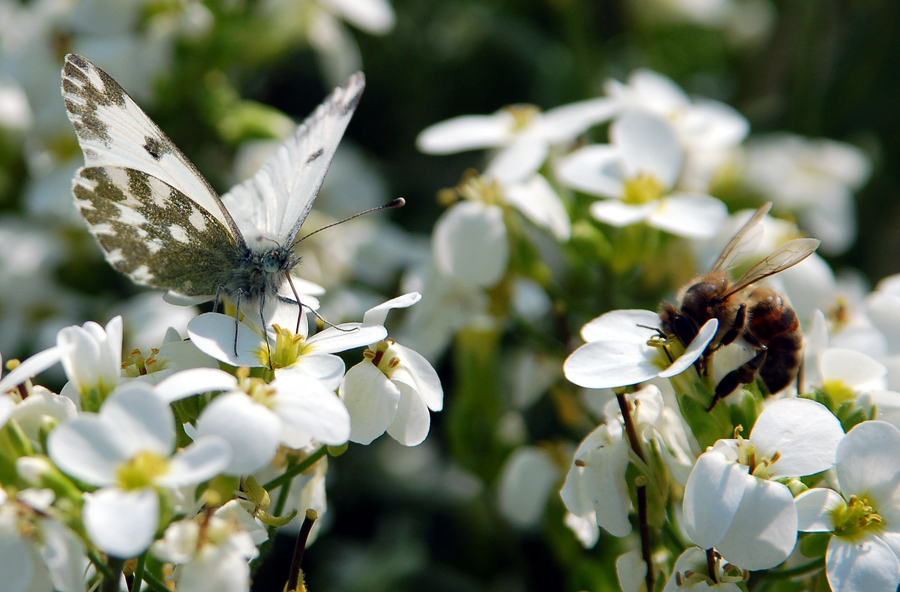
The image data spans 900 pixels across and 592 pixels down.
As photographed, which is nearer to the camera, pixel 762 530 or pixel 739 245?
pixel 762 530

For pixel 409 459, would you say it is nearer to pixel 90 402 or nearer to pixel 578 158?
pixel 578 158

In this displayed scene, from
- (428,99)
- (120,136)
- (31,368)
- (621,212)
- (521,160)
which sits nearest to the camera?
(31,368)

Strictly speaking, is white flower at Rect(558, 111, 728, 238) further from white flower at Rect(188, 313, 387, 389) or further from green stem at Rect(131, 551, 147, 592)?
green stem at Rect(131, 551, 147, 592)

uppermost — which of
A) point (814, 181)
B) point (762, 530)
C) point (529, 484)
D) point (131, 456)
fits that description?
point (131, 456)

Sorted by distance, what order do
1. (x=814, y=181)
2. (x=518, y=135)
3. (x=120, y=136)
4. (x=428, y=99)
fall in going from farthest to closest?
1. (x=428, y=99)
2. (x=814, y=181)
3. (x=518, y=135)
4. (x=120, y=136)

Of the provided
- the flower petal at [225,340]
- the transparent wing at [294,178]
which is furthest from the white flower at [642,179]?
the flower petal at [225,340]

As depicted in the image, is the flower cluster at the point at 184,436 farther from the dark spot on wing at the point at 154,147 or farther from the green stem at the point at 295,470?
the dark spot on wing at the point at 154,147

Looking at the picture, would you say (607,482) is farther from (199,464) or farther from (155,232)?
(155,232)

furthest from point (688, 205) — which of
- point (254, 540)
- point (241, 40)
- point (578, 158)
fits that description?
point (241, 40)

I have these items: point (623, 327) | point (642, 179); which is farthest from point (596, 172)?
point (623, 327)
